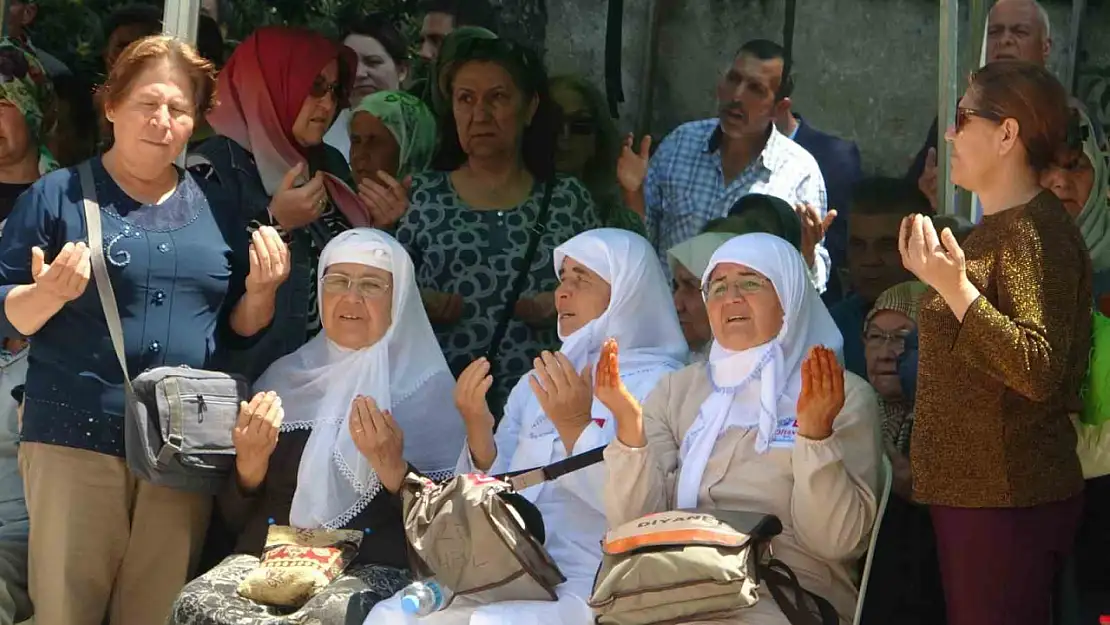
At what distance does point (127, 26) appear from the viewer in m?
5.39

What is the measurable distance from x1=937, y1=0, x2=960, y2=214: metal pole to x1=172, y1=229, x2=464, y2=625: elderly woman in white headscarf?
1491 mm

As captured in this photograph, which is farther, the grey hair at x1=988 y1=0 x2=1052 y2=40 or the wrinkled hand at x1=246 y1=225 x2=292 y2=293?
the grey hair at x1=988 y1=0 x2=1052 y2=40

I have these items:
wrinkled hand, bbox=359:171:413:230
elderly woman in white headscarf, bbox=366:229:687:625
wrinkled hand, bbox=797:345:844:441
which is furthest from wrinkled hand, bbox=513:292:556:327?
wrinkled hand, bbox=797:345:844:441

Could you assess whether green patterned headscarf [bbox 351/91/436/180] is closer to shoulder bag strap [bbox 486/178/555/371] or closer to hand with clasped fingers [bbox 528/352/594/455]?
shoulder bag strap [bbox 486/178/555/371]

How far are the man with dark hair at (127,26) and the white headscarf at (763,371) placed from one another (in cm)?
244

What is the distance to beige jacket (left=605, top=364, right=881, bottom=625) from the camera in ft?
11.5

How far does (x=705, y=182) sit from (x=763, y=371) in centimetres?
133

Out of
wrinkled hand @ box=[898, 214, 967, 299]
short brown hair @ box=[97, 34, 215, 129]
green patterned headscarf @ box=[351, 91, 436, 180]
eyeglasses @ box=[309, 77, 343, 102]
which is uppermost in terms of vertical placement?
short brown hair @ box=[97, 34, 215, 129]

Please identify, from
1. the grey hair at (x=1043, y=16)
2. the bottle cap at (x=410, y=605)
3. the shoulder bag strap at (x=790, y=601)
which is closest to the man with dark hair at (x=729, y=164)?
the grey hair at (x=1043, y=16)

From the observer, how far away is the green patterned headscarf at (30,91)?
16.5ft

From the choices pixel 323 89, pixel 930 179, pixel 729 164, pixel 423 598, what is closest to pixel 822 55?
pixel 729 164

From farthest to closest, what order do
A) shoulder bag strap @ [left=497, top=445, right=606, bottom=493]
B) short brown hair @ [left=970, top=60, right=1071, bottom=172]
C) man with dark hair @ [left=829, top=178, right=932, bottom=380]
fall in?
1. man with dark hair @ [left=829, top=178, right=932, bottom=380]
2. shoulder bag strap @ [left=497, top=445, right=606, bottom=493]
3. short brown hair @ [left=970, top=60, right=1071, bottom=172]

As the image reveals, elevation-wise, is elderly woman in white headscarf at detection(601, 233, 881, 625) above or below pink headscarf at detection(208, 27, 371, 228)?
below

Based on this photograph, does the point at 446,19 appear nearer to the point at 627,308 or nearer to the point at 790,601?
the point at 627,308
